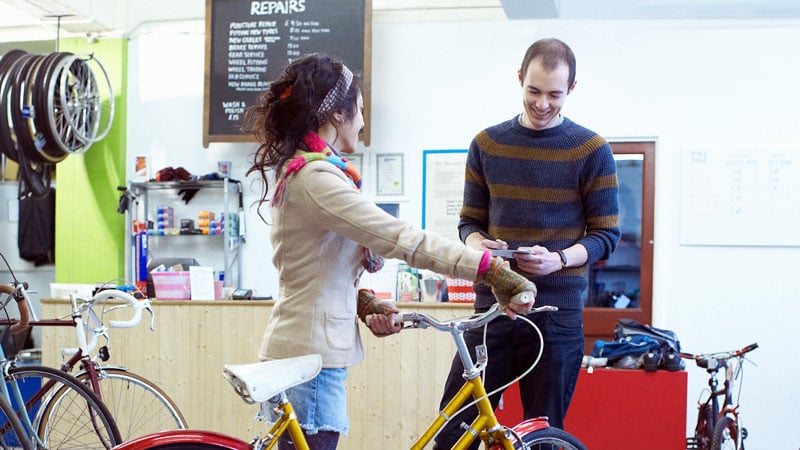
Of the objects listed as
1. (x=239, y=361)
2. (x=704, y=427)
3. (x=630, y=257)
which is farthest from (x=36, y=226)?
(x=704, y=427)

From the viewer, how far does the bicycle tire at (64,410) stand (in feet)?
11.2

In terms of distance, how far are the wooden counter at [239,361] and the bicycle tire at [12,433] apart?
0.97 meters

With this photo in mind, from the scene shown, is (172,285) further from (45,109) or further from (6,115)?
(6,115)

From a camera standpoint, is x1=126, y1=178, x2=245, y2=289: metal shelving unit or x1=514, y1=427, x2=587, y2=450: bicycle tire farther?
x1=126, y1=178, x2=245, y2=289: metal shelving unit

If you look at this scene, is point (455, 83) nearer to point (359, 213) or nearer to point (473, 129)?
point (473, 129)

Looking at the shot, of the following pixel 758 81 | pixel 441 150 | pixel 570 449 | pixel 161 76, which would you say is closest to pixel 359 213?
pixel 570 449

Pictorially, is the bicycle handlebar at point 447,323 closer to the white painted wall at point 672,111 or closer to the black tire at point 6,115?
the white painted wall at point 672,111

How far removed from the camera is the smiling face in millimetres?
2213

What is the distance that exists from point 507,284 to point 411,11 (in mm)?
4126

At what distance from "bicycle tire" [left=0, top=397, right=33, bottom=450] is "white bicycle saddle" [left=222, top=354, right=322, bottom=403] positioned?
176 centimetres

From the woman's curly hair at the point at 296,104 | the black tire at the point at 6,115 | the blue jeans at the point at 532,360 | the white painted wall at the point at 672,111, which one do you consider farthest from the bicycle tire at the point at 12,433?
the black tire at the point at 6,115

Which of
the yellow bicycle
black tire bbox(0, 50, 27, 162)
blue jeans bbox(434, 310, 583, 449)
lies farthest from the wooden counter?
the yellow bicycle

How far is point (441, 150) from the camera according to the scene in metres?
5.48

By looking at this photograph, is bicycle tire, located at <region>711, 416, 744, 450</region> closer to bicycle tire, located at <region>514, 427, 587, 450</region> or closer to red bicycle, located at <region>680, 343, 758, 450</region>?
red bicycle, located at <region>680, 343, 758, 450</region>
